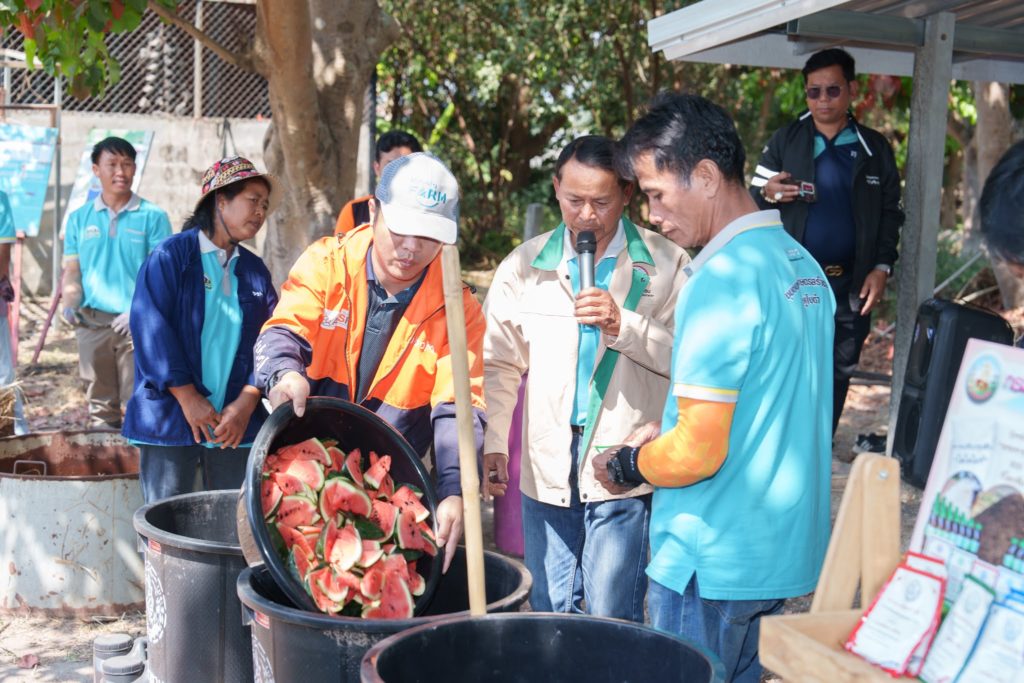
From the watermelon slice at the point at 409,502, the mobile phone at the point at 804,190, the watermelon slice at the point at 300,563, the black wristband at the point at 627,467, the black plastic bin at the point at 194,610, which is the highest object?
the mobile phone at the point at 804,190

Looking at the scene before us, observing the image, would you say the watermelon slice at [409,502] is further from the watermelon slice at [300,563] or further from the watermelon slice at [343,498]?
the watermelon slice at [300,563]

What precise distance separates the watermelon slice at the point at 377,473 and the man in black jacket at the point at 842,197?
3276 millimetres

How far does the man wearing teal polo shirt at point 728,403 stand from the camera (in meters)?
2.53

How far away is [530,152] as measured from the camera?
19.8 meters

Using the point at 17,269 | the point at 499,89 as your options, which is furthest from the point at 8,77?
the point at 499,89

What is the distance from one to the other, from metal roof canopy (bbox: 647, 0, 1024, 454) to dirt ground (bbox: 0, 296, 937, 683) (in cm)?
122

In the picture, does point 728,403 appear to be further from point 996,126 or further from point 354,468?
point 996,126

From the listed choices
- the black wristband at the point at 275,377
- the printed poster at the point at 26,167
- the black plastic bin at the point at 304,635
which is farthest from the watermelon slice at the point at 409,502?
the printed poster at the point at 26,167

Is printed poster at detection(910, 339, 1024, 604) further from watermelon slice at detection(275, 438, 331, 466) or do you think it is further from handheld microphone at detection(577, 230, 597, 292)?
watermelon slice at detection(275, 438, 331, 466)

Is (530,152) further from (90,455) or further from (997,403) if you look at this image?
(997,403)

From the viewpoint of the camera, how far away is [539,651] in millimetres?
2697

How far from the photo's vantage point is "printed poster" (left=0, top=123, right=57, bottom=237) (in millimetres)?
12250

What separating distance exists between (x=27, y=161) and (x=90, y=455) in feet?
24.5

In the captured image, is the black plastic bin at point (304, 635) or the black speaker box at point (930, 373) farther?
the black speaker box at point (930, 373)
